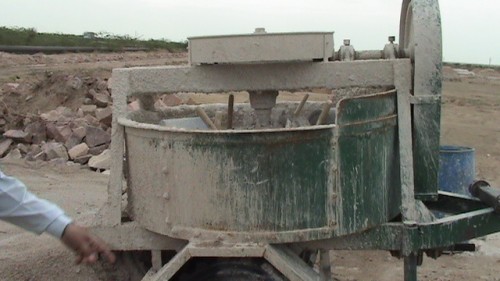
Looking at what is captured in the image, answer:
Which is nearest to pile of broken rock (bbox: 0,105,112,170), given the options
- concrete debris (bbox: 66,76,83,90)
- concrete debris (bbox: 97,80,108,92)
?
concrete debris (bbox: 66,76,83,90)

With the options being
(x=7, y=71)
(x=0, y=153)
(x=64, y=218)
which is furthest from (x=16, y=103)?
(x=64, y=218)

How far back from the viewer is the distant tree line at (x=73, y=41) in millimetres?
36606

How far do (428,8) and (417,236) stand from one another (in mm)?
1308

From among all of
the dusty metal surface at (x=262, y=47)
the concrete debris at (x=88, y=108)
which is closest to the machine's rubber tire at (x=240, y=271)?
the dusty metal surface at (x=262, y=47)

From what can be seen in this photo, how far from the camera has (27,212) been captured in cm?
255

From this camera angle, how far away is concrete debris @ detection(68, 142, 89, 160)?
33.4 ft

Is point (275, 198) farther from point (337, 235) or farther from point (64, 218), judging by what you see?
point (64, 218)

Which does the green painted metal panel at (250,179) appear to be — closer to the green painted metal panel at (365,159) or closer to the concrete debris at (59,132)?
the green painted metal panel at (365,159)

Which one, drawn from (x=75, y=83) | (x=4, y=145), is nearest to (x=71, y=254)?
(x=4, y=145)

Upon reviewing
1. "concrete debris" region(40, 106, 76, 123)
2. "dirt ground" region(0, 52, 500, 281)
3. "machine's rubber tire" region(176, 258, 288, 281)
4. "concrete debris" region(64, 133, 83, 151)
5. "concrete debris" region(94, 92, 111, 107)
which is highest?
"concrete debris" region(94, 92, 111, 107)

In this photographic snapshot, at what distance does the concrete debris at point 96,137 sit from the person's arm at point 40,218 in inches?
308

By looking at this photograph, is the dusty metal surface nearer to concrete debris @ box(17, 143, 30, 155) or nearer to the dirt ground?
the dirt ground

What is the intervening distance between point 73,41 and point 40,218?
40376 millimetres

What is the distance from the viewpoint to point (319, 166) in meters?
3.76
